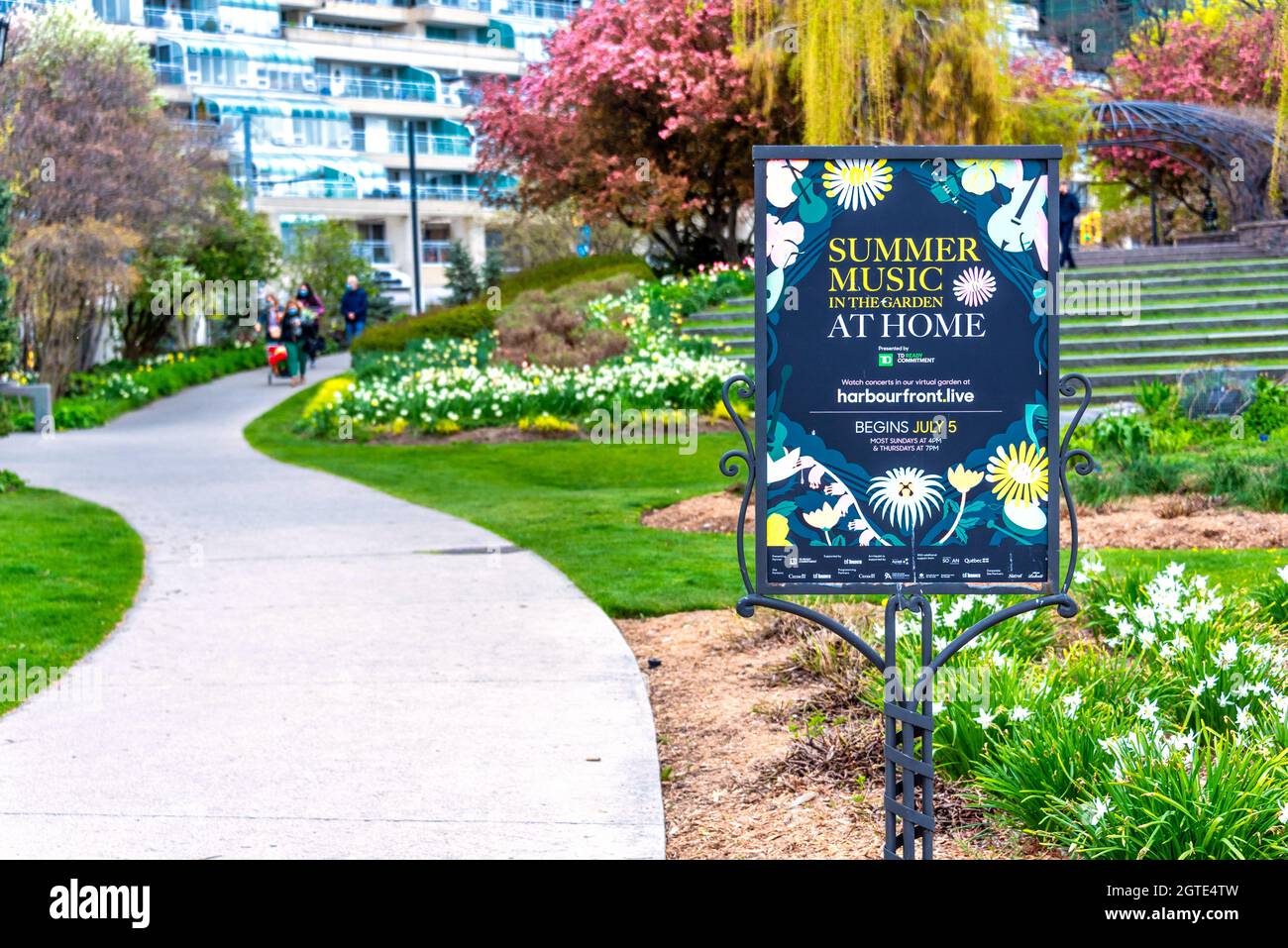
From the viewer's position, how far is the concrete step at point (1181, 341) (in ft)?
70.1

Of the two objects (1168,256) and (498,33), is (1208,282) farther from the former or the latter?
(498,33)

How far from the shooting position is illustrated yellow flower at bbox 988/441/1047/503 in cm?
433

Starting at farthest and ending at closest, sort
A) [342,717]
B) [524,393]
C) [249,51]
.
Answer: [249,51], [524,393], [342,717]

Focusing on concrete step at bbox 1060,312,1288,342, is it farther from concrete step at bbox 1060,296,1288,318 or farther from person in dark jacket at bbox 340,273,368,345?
person in dark jacket at bbox 340,273,368,345

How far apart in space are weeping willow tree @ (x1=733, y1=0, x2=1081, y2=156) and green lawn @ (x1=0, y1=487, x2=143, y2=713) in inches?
321

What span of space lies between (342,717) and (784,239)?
3.15m

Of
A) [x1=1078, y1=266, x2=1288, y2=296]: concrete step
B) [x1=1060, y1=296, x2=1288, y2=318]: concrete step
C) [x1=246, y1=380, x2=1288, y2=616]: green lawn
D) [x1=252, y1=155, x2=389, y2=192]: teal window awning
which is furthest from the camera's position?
[x1=252, y1=155, x2=389, y2=192]: teal window awning

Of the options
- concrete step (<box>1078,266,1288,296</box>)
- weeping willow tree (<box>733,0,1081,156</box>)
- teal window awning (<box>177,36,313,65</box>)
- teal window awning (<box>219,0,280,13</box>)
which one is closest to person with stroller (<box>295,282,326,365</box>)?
weeping willow tree (<box>733,0,1081,156</box>)

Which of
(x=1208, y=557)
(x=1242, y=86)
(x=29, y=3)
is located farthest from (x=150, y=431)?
(x=1242, y=86)

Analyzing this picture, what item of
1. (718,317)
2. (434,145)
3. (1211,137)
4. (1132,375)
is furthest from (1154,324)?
(434,145)

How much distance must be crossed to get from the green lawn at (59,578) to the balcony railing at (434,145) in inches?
2448

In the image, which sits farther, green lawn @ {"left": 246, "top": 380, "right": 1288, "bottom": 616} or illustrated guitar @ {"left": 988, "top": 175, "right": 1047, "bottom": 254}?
green lawn @ {"left": 246, "top": 380, "right": 1288, "bottom": 616}

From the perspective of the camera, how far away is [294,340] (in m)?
28.6

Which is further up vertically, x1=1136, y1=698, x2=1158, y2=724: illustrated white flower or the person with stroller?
the person with stroller
